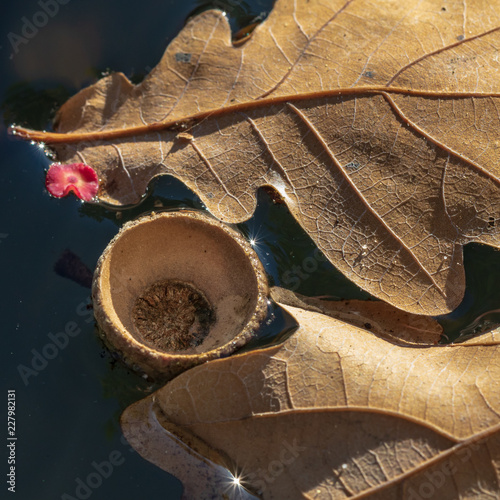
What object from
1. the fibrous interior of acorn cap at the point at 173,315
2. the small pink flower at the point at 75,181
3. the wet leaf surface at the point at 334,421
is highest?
the small pink flower at the point at 75,181

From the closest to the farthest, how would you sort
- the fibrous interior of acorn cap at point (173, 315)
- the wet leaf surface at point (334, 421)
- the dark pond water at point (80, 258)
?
the wet leaf surface at point (334, 421), the dark pond water at point (80, 258), the fibrous interior of acorn cap at point (173, 315)

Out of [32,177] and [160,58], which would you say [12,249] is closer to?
[32,177]

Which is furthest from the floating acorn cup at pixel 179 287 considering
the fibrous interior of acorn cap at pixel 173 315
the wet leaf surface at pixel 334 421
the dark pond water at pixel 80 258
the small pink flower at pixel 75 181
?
the small pink flower at pixel 75 181

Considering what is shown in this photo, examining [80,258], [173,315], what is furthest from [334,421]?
[80,258]

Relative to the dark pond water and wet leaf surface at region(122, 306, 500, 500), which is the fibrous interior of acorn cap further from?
wet leaf surface at region(122, 306, 500, 500)

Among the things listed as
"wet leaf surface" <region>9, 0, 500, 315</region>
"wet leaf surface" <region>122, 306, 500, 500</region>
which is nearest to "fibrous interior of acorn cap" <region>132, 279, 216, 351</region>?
"wet leaf surface" <region>122, 306, 500, 500</region>

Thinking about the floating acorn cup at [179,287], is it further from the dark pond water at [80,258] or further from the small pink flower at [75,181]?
the small pink flower at [75,181]

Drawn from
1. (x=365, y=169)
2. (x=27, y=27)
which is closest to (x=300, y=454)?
(x=365, y=169)
